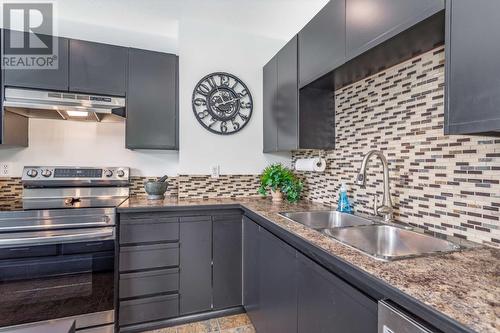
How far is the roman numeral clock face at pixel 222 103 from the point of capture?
2.45 m

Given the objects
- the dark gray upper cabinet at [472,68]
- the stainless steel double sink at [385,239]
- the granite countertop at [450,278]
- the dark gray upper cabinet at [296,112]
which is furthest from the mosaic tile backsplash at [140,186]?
the dark gray upper cabinet at [472,68]

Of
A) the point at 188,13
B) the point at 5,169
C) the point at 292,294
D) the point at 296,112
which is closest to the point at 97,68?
the point at 188,13

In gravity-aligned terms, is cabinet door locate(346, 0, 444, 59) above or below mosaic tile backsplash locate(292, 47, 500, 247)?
above

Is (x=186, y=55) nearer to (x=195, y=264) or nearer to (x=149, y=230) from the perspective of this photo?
(x=149, y=230)

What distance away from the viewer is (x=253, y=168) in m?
2.62

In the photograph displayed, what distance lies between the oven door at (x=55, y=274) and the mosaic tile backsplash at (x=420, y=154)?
70.4 inches

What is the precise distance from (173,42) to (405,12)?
7.74 feet

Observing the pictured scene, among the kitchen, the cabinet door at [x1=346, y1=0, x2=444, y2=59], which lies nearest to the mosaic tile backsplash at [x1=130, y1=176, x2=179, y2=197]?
the kitchen

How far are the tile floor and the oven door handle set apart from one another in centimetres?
81

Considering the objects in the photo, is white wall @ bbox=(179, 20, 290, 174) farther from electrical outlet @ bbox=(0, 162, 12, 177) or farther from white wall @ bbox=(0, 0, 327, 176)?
electrical outlet @ bbox=(0, 162, 12, 177)

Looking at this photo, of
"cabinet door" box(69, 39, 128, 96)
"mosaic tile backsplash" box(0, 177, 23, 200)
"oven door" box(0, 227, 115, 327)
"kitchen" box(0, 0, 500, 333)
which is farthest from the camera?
"mosaic tile backsplash" box(0, 177, 23, 200)

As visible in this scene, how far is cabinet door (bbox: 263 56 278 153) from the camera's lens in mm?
2348

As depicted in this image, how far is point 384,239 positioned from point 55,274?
202cm

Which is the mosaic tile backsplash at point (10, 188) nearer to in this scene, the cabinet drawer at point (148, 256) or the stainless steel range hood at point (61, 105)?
the stainless steel range hood at point (61, 105)
